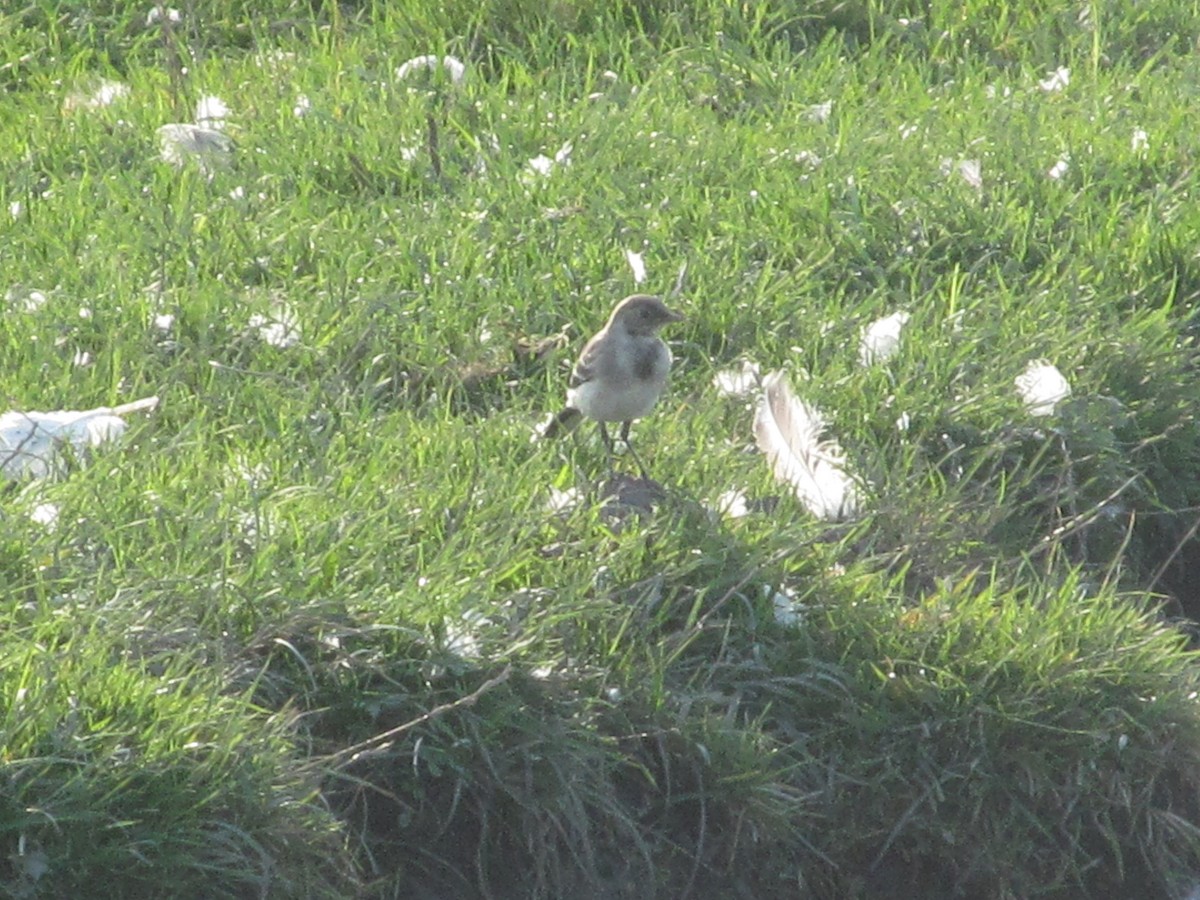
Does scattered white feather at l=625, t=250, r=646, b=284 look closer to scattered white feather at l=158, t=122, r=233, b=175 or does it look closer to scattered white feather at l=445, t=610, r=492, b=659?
scattered white feather at l=158, t=122, r=233, b=175

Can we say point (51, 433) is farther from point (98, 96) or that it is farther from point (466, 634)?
point (98, 96)

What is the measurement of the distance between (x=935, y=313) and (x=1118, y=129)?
63.1 inches

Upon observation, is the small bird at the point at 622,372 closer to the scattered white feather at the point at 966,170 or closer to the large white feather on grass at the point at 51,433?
the large white feather on grass at the point at 51,433

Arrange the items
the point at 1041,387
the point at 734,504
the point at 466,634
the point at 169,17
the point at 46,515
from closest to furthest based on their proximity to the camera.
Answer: the point at 466,634 → the point at 46,515 → the point at 734,504 → the point at 1041,387 → the point at 169,17

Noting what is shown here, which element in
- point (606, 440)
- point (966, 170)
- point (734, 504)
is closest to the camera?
point (734, 504)

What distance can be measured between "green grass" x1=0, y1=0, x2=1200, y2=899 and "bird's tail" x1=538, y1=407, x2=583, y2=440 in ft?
0.25

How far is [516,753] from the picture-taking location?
4395 mm

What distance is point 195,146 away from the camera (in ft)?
23.1

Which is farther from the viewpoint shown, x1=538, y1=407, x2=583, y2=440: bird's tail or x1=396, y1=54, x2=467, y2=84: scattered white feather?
x1=396, y1=54, x2=467, y2=84: scattered white feather

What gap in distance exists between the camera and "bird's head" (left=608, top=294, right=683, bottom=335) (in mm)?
5484

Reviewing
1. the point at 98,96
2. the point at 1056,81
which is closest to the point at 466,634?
the point at 98,96

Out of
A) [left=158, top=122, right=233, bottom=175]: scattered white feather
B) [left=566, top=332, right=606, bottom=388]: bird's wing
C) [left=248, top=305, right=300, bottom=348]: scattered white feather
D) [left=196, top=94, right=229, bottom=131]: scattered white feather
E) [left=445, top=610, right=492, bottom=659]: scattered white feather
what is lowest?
[left=196, top=94, right=229, bottom=131]: scattered white feather

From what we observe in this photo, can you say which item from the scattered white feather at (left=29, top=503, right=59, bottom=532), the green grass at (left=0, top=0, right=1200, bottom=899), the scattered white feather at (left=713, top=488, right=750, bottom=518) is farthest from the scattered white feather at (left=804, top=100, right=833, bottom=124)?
the scattered white feather at (left=29, top=503, right=59, bottom=532)

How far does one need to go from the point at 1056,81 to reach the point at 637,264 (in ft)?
8.30
